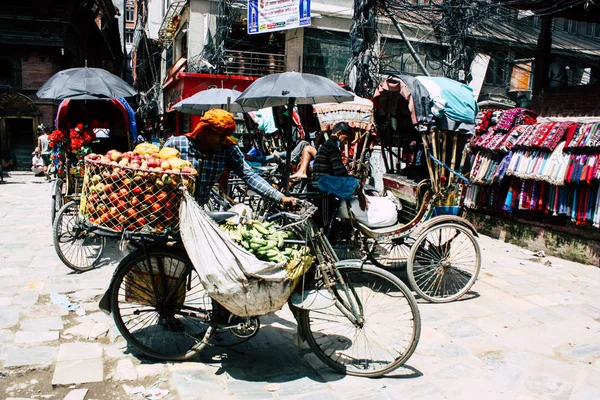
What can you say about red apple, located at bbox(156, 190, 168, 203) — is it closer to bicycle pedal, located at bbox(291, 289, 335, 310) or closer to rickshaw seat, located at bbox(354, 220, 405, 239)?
bicycle pedal, located at bbox(291, 289, 335, 310)

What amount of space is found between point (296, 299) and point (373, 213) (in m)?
2.23

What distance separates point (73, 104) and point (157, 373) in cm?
601

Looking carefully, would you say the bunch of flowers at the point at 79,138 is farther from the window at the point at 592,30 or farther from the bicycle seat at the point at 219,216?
the window at the point at 592,30

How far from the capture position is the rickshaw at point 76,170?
643 cm

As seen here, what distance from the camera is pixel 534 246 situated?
27.9 ft

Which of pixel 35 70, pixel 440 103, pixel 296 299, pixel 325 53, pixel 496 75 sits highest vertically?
pixel 325 53

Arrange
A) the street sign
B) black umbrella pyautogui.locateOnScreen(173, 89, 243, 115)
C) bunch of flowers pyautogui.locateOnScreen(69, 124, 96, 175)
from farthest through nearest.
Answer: the street sign
black umbrella pyautogui.locateOnScreen(173, 89, 243, 115)
bunch of flowers pyautogui.locateOnScreen(69, 124, 96, 175)

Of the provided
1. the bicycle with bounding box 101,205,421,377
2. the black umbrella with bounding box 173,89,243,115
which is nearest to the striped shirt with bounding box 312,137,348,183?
the bicycle with bounding box 101,205,421,377

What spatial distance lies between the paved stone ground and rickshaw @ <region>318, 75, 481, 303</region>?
1.40 feet

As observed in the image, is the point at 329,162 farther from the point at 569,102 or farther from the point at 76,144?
the point at 569,102

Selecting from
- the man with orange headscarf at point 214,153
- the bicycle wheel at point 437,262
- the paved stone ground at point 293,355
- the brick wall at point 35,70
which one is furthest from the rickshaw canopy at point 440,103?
the brick wall at point 35,70

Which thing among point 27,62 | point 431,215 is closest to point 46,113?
point 27,62

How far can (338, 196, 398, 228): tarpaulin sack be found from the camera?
5.50 m

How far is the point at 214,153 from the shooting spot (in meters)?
4.27
